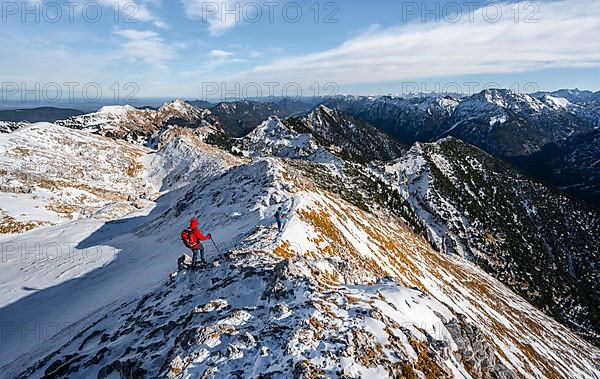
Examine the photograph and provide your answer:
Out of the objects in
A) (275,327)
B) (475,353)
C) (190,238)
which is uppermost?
(190,238)

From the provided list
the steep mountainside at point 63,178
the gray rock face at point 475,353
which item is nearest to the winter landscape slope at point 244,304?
the gray rock face at point 475,353

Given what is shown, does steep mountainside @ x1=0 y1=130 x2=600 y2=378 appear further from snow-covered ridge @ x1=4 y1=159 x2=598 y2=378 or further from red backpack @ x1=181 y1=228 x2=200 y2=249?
red backpack @ x1=181 y1=228 x2=200 y2=249

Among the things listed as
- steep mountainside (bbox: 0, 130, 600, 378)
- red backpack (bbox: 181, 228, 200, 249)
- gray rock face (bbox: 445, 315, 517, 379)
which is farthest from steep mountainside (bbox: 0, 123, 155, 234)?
gray rock face (bbox: 445, 315, 517, 379)

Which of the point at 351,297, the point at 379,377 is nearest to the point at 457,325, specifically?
the point at 351,297

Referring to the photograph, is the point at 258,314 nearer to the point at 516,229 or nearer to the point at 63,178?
the point at 63,178

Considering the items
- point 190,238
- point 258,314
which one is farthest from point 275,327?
point 190,238

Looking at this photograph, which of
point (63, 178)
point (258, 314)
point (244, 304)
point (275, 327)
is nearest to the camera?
point (275, 327)

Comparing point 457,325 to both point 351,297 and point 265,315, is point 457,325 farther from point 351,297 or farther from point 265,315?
point 265,315

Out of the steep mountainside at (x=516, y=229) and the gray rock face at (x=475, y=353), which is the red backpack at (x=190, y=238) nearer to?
the gray rock face at (x=475, y=353)
